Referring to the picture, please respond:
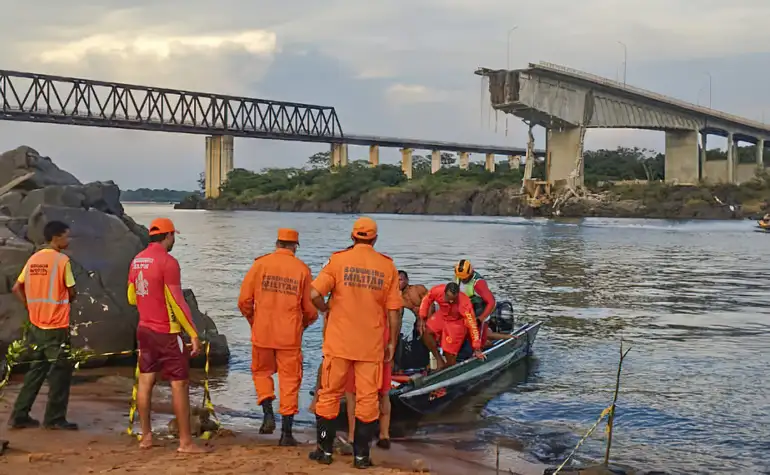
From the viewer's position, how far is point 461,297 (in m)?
11.1

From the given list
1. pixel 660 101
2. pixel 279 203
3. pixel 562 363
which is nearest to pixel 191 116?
pixel 279 203

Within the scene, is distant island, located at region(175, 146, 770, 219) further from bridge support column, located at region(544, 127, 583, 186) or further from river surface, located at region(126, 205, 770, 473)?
river surface, located at region(126, 205, 770, 473)

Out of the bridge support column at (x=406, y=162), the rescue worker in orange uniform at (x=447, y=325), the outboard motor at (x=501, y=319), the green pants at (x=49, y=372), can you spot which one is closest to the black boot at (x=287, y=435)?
the green pants at (x=49, y=372)

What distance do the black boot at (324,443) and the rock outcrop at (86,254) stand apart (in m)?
5.87

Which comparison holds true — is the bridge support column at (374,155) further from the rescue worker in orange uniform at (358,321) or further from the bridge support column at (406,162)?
the rescue worker in orange uniform at (358,321)

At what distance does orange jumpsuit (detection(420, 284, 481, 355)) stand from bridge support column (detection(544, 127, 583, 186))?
81891 millimetres

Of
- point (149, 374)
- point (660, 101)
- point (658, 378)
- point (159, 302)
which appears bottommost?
point (658, 378)

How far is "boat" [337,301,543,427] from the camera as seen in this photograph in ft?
33.5

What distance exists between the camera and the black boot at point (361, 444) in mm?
7352

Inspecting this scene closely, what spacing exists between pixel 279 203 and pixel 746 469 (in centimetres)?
14298

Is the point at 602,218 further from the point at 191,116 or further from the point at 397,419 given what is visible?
the point at 397,419

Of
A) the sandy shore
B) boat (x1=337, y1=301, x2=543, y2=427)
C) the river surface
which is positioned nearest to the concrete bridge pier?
the river surface

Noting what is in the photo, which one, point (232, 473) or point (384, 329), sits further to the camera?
point (384, 329)

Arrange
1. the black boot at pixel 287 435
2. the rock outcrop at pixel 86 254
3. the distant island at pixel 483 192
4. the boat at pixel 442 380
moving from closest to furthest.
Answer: the black boot at pixel 287 435 < the boat at pixel 442 380 < the rock outcrop at pixel 86 254 < the distant island at pixel 483 192
